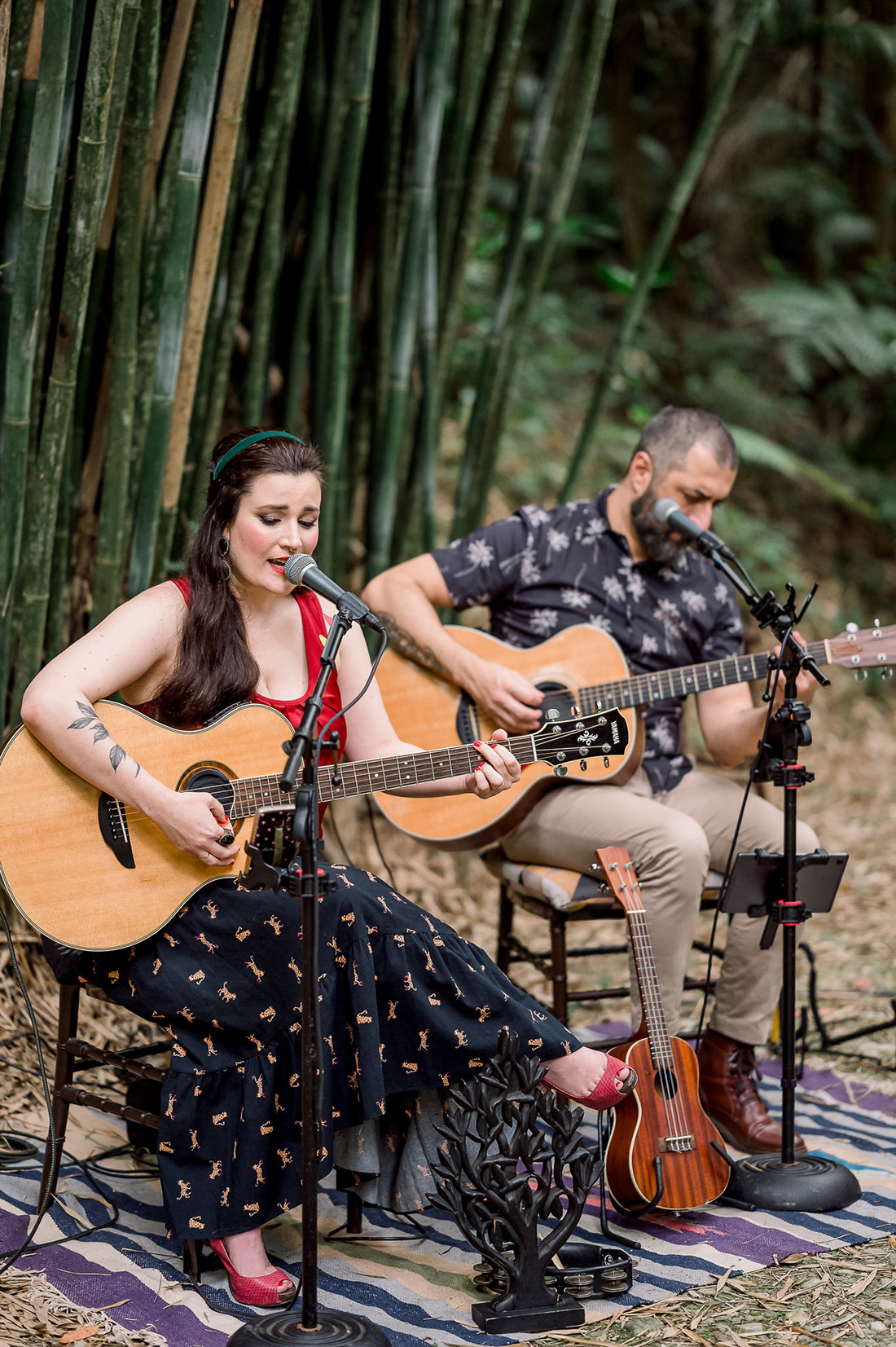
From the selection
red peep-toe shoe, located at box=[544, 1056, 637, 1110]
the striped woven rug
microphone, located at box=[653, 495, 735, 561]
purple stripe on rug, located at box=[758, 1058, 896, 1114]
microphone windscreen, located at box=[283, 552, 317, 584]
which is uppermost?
microphone, located at box=[653, 495, 735, 561]

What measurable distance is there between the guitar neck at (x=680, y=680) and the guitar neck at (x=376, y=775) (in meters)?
0.56

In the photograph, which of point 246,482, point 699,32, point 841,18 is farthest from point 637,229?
point 246,482

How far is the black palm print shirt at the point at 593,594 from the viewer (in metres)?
3.05

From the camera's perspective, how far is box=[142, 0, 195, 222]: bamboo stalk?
281cm

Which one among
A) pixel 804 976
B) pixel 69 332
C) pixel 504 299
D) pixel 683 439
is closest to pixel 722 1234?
pixel 804 976

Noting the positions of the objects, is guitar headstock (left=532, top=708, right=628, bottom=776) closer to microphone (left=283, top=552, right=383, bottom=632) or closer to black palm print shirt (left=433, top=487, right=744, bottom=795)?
microphone (left=283, top=552, right=383, bottom=632)

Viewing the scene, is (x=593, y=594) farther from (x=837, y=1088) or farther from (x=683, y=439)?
(x=837, y=1088)

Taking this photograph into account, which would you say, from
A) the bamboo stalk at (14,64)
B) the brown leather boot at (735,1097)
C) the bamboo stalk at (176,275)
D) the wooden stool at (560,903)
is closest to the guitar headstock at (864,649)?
the wooden stool at (560,903)

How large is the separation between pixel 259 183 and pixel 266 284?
0.25m

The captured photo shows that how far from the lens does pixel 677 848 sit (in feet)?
8.76

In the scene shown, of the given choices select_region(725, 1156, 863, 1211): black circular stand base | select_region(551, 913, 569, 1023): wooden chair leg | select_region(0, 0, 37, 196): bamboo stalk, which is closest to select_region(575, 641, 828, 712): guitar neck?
select_region(551, 913, 569, 1023): wooden chair leg

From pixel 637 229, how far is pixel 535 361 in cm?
101

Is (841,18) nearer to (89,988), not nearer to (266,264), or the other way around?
(266,264)

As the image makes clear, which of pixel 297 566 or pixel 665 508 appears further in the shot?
pixel 665 508
